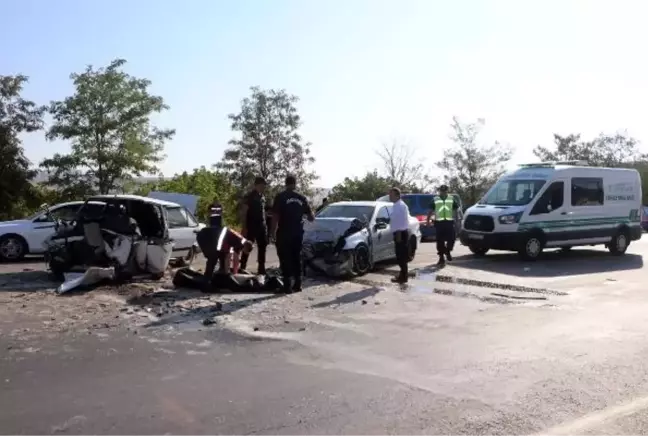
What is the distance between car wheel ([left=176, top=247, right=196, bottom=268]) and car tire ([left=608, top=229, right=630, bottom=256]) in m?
11.3

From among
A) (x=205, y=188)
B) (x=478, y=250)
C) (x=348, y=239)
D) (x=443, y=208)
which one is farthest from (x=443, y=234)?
(x=205, y=188)

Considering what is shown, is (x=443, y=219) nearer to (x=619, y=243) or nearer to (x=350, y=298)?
(x=350, y=298)

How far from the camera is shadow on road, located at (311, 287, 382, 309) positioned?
10172mm

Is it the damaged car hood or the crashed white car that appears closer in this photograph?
the crashed white car

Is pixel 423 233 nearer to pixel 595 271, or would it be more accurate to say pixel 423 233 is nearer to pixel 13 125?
pixel 595 271

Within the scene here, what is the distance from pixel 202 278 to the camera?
11.4 m

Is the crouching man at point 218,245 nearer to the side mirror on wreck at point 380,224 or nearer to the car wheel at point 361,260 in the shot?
the car wheel at point 361,260

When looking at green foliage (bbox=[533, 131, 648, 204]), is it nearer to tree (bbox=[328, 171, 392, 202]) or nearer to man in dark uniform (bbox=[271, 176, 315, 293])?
tree (bbox=[328, 171, 392, 202])

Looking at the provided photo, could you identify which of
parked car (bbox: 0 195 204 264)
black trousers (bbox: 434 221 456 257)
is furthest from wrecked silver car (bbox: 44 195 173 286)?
black trousers (bbox: 434 221 456 257)

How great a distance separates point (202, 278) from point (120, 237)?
1809 mm

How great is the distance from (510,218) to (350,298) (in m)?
7.04

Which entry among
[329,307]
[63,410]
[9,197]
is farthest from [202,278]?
[9,197]

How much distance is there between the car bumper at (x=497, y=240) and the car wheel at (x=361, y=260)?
4.25 meters

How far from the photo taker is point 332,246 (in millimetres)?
12961
